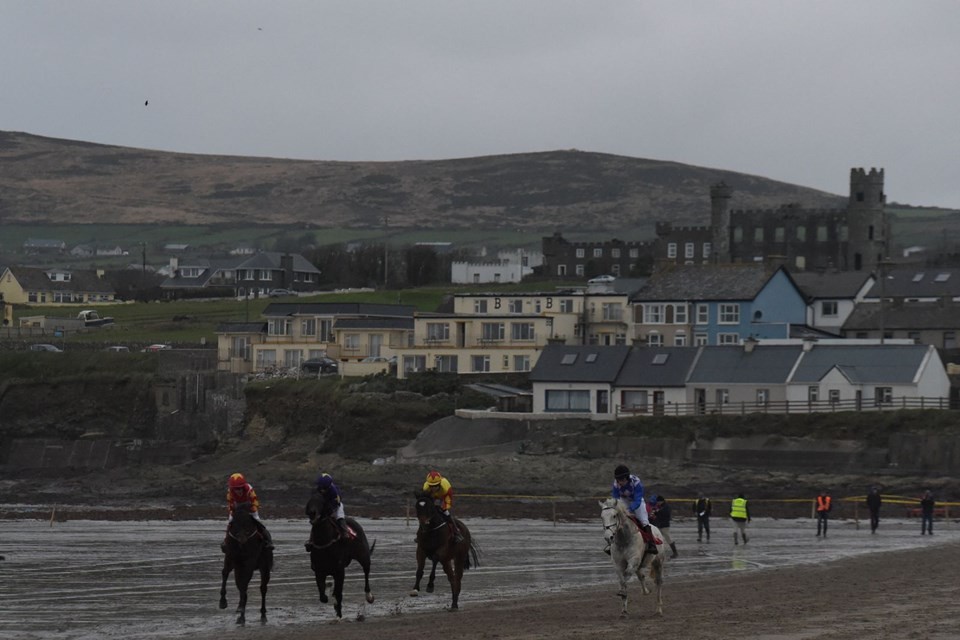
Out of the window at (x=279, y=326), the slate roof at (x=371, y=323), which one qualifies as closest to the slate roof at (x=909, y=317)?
the slate roof at (x=371, y=323)

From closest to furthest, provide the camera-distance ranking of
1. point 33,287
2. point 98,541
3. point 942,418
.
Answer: point 98,541 → point 942,418 → point 33,287

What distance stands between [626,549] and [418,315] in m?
67.8

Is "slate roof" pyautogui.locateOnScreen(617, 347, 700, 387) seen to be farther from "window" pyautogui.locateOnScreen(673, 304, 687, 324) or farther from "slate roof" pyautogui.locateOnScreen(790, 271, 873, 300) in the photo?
"slate roof" pyautogui.locateOnScreen(790, 271, 873, 300)

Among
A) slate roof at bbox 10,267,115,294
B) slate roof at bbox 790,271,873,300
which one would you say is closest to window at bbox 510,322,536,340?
slate roof at bbox 790,271,873,300

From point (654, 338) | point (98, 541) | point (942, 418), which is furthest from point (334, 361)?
point (98, 541)

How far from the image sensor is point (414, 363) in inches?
3556

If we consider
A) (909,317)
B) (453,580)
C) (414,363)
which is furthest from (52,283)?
(453,580)

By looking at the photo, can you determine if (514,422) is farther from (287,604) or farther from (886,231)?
(886,231)

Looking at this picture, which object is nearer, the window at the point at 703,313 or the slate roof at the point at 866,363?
A: the slate roof at the point at 866,363

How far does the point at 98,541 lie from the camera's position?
141 feet

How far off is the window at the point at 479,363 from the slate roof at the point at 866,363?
20.3 m

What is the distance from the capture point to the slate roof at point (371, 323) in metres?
97.5

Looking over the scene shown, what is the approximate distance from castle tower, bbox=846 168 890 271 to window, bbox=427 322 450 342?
5915cm

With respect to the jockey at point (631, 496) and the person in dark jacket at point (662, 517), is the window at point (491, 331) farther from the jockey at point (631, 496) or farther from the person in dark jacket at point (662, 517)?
the jockey at point (631, 496)
